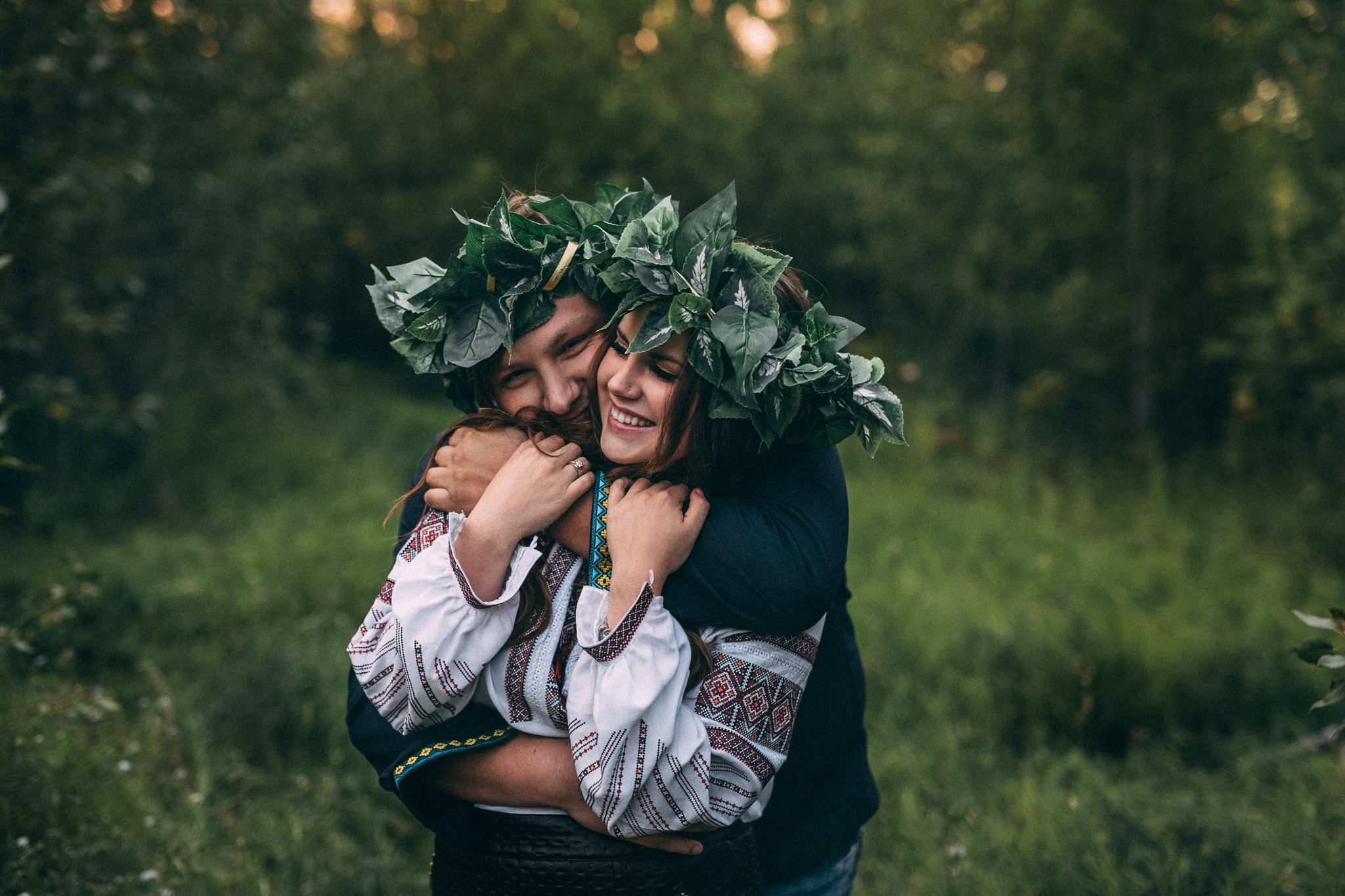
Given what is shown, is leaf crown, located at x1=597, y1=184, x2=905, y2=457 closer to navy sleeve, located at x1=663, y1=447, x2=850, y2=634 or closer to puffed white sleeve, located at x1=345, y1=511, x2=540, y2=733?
navy sleeve, located at x1=663, y1=447, x2=850, y2=634

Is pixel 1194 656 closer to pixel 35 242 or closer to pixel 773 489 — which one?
pixel 773 489

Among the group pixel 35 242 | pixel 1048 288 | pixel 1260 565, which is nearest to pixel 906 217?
pixel 1048 288

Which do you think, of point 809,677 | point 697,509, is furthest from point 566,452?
point 809,677

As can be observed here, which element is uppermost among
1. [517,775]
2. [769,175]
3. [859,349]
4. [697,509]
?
[697,509]

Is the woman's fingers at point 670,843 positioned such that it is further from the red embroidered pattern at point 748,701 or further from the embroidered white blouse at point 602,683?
the red embroidered pattern at point 748,701

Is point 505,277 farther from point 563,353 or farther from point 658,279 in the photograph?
point 658,279

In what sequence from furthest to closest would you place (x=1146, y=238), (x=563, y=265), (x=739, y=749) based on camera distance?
(x=1146, y=238) → (x=563, y=265) → (x=739, y=749)

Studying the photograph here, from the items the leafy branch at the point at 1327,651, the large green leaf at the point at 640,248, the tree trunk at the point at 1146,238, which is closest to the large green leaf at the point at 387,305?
the large green leaf at the point at 640,248

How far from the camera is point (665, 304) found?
166 centimetres

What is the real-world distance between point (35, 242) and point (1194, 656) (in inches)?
244

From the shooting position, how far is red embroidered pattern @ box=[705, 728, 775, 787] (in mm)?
1536

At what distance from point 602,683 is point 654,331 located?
25.6 inches

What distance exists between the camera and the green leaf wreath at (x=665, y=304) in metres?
1.59

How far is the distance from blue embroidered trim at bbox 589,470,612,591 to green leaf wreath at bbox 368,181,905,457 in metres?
0.28
